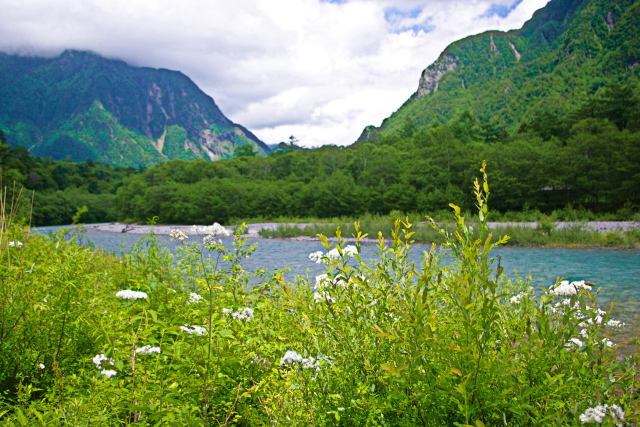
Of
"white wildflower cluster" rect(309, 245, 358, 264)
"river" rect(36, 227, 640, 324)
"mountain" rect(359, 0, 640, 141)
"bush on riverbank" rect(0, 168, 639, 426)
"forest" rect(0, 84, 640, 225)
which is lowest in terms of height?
"river" rect(36, 227, 640, 324)

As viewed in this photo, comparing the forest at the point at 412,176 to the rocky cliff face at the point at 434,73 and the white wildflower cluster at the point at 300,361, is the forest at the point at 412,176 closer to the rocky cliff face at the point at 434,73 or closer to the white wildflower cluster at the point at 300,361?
the white wildflower cluster at the point at 300,361

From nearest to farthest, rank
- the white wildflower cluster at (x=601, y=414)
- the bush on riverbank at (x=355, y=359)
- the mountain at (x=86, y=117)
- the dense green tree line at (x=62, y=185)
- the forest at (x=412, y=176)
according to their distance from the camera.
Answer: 1. the white wildflower cluster at (x=601, y=414)
2. the bush on riverbank at (x=355, y=359)
3. the forest at (x=412, y=176)
4. the dense green tree line at (x=62, y=185)
5. the mountain at (x=86, y=117)

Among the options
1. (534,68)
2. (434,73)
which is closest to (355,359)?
(534,68)

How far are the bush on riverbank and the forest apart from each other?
16.9 meters

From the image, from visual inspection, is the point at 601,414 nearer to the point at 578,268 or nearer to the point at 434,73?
the point at 578,268

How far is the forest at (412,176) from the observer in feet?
101

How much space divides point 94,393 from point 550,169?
3833 cm

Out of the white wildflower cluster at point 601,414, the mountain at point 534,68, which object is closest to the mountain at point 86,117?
the mountain at point 534,68

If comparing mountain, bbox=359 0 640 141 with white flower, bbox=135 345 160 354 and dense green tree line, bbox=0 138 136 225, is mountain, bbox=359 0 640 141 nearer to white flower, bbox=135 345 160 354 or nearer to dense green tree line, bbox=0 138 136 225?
white flower, bbox=135 345 160 354

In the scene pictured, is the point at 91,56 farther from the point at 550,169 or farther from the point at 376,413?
the point at 376,413

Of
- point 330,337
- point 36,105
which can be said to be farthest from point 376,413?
point 36,105

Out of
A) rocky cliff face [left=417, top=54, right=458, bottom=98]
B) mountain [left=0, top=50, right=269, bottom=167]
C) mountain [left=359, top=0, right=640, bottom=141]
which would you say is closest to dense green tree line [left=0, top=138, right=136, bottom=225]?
mountain [left=0, top=50, right=269, bottom=167]

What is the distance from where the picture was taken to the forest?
30.9 meters

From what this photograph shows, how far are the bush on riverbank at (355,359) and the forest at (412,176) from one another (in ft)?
55.5
